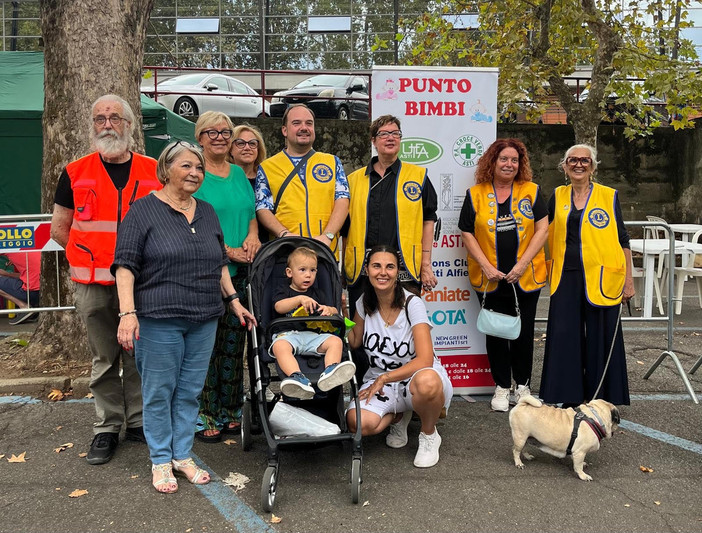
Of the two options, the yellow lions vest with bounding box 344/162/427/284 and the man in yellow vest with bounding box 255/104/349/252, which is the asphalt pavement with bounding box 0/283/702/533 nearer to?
the yellow lions vest with bounding box 344/162/427/284

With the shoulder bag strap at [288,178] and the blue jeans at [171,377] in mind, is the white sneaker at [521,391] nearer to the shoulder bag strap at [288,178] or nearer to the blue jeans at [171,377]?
the shoulder bag strap at [288,178]

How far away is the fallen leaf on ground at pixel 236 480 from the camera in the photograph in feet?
12.3

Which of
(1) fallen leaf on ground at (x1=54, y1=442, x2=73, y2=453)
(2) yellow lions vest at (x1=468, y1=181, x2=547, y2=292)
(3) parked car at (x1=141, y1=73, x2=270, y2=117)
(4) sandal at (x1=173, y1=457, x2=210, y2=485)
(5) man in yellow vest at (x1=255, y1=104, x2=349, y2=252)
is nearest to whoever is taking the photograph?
(4) sandal at (x1=173, y1=457, x2=210, y2=485)

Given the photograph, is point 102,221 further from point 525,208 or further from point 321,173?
point 525,208

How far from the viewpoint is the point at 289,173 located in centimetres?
455

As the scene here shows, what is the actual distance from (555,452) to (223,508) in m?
1.91

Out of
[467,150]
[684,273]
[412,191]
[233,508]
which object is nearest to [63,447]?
[233,508]

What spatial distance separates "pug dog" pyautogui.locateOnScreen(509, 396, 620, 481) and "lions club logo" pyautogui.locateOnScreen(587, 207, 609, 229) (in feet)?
4.34

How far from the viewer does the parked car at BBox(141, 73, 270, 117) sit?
15859 mm

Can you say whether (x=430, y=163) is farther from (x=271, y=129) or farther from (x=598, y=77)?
(x=271, y=129)

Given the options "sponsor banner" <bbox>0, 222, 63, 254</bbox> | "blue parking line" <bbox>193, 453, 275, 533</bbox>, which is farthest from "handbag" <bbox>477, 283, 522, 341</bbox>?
"sponsor banner" <bbox>0, 222, 63, 254</bbox>

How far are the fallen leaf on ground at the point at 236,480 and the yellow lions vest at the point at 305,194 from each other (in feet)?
5.20

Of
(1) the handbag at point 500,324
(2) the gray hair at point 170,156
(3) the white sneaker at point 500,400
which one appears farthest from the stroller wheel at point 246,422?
(3) the white sneaker at point 500,400

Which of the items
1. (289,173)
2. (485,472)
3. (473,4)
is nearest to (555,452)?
(485,472)
